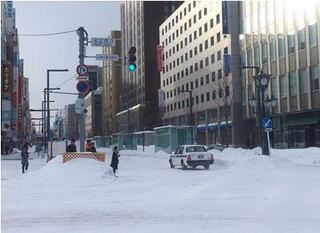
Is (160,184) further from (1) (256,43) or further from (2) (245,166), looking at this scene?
(1) (256,43)

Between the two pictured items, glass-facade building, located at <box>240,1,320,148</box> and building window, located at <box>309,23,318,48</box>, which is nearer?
building window, located at <box>309,23,318,48</box>

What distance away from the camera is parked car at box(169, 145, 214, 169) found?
99.5 ft

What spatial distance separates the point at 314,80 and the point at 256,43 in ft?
54.6

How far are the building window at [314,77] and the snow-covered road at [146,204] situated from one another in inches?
1281

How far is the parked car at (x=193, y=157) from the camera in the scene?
99.5 feet

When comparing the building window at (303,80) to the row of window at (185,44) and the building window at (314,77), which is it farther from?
the row of window at (185,44)

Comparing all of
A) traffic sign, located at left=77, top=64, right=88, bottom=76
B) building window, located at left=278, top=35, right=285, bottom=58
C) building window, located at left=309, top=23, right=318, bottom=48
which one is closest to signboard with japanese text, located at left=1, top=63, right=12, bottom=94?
building window, located at left=278, top=35, right=285, bottom=58

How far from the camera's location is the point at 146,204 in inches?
537

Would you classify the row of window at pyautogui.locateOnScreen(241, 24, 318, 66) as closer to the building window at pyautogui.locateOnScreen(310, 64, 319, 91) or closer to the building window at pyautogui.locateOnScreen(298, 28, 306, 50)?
the building window at pyautogui.locateOnScreen(298, 28, 306, 50)

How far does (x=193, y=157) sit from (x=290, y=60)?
A: 2992cm

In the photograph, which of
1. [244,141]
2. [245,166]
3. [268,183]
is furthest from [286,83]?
[268,183]

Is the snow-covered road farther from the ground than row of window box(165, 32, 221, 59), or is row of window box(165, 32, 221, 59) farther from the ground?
row of window box(165, 32, 221, 59)

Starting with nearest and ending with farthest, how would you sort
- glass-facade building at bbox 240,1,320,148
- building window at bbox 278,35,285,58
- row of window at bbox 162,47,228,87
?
1. glass-facade building at bbox 240,1,320,148
2. building window at bbox 278,35,285,58
3. row of window at bbox 162,47,228,87

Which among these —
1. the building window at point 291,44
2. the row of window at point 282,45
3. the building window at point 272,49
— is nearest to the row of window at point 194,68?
the row of window at point 282,45
